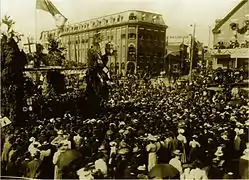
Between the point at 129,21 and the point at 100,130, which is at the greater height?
the point at 129,21

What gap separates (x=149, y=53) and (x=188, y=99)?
0.83 feet

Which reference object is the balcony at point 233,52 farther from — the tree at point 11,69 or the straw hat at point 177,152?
the tree at point 11,69

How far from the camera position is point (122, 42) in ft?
6.45

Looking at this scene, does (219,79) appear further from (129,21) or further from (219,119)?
(129,21)

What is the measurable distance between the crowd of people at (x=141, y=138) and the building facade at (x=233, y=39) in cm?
13

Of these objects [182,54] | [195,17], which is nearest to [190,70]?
[182,54]

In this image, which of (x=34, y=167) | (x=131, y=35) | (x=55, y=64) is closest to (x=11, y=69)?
(x=55, y=64)

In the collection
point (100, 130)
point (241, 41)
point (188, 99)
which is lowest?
point (100, 130)

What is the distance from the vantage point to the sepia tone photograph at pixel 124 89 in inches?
72.7

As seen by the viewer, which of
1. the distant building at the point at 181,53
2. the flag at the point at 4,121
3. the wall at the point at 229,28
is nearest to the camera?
the wall at the point at 229,28

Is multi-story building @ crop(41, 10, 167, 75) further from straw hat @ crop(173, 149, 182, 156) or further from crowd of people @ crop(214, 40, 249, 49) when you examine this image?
straw hat @ crop(173, 149, 182, 156)

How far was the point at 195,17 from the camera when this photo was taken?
1.87 meters

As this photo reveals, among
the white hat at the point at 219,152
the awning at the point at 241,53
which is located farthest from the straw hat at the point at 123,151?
the awning at the point at 241,53

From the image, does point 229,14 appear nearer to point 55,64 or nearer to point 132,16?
point 132,16
